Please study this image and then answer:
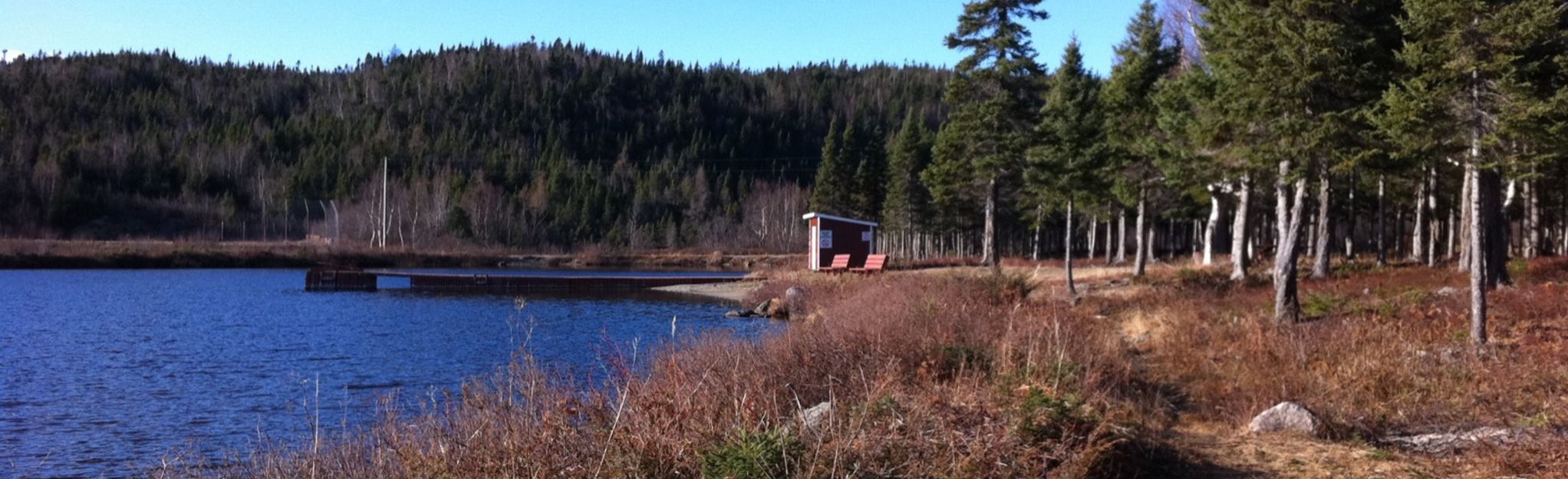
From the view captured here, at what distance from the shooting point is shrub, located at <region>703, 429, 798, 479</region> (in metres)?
6.28

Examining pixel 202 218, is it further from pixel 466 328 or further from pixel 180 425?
pixel 180 425

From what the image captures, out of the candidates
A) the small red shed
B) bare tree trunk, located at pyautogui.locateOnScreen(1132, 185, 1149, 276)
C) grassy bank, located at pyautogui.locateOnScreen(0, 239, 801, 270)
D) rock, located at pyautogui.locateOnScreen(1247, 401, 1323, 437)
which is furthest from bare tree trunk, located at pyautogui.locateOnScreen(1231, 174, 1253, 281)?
grassy bank, located at pyautogui.locateOnScreen(0, 239, 801, 270)

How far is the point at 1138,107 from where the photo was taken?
34.6 meters

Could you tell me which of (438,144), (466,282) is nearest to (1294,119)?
(466,282)

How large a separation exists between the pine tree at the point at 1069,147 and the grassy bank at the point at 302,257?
1295 inches

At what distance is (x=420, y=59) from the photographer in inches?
7096

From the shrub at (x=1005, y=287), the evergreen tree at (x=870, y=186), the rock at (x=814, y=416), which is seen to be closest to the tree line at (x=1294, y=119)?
the shrub at (x=1005, y=287)

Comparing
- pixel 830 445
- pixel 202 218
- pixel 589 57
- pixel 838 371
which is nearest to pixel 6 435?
pixel 838 371

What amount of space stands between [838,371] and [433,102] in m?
152

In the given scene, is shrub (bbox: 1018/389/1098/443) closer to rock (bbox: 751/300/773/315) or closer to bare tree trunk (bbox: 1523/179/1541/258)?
rock (bbox: 751/300/773/315)

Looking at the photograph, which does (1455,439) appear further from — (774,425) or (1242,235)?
(1242,235)

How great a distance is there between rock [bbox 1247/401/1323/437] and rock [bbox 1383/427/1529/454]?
56cm

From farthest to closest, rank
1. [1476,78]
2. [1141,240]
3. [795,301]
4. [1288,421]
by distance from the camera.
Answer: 1. [1141,240]
2. [795,301]
3. [1476,78]
4. [1288,421]

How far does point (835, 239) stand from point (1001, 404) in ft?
141
